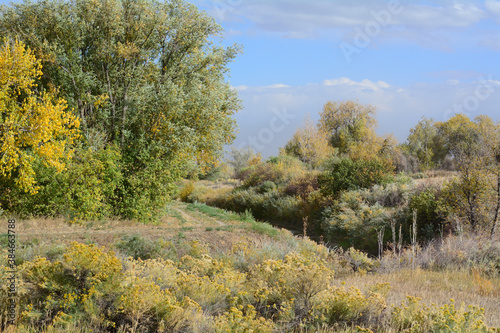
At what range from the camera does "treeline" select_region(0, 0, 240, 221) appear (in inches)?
526

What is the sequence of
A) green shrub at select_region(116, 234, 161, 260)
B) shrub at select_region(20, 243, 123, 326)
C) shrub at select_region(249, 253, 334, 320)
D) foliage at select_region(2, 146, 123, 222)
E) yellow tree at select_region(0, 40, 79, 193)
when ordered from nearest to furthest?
1. shrub at select_region(20, 243, 123, 326)
2. shrub at select_region(249, 253, 334, 320)
3. green shrub at select_region(116, 234, 161, 260)
4. yellow tree at select_region(0, 40, 79, 193)
5. foliage at select_region(2, 146, 123, 222)

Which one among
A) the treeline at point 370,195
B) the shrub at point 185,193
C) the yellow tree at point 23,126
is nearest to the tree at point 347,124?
the treeline at point 370,195

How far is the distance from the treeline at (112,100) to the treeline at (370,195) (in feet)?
19.3

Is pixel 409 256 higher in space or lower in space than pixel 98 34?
lower

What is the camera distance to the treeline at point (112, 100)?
13.4 metres

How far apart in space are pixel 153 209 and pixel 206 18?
7783 mm

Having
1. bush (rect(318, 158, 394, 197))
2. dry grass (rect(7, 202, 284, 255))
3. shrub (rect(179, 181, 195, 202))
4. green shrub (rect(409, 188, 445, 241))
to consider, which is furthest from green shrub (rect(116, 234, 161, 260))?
shrub (rect(179, 181, 195, 202))

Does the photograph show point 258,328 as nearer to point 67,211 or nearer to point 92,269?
point 92,269

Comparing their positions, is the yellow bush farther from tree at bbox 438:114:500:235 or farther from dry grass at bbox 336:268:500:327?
tree at bbox 438:114:500:235

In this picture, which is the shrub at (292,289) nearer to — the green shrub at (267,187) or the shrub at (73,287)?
the shrub at (73,287)

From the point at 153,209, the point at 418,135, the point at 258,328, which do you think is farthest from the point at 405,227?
the point at 418,135

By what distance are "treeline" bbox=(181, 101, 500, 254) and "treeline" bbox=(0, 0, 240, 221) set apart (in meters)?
5.90

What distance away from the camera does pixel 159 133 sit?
15242 millimetres

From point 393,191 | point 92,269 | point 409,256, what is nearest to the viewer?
point 92,269
